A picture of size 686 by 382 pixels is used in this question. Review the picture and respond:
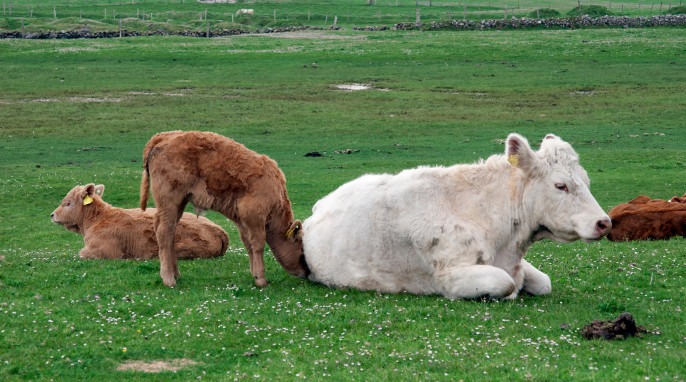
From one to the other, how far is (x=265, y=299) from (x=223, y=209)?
1713 mm

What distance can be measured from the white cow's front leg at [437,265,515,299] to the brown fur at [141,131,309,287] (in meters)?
3.08

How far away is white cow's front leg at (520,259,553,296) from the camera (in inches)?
440

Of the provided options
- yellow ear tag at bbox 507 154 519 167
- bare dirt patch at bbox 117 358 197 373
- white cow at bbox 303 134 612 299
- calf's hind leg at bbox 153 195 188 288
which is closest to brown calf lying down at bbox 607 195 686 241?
white cow at bbox 303 134 612 299

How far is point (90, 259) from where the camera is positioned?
48.9 ft

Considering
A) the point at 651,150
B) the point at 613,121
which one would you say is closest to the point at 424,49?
the point at 613,121

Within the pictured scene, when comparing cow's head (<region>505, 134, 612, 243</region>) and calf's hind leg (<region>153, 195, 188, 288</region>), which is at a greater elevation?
cow's head (<region>505, 134, 612, 243</region>)

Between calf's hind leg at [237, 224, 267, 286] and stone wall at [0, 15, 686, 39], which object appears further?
stone wall at [0, 15, 686, 39]

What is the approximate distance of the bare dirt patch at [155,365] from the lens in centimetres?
805

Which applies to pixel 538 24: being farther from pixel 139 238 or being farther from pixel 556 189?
pixel 556 189

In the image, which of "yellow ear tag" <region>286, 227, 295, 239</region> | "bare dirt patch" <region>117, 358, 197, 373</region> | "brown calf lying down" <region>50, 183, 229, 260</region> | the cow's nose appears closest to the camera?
"bare dirt patch" <region>117, 358, 197, 373</region>

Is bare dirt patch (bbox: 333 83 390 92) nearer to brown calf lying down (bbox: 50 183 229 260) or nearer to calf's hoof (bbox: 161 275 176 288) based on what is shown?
brown calf lying down (bbox: 50 183 229 260)

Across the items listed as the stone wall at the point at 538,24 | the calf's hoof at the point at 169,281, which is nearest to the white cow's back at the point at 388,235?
the calf's hoof at the point at 169,281

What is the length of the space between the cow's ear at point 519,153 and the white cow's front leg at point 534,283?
1488mm

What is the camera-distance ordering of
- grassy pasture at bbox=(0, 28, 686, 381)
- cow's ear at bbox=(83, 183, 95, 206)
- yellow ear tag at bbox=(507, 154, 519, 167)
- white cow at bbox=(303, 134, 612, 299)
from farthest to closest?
cow's ear at bbox=(83, 183, 95, 206) < yellow ear tag at bbox=(507, 154, 519, 167) < white cow at bbox=(303, 134, 612, 299) < grassy pasture at bbox=(0, 28, 686, 381)
